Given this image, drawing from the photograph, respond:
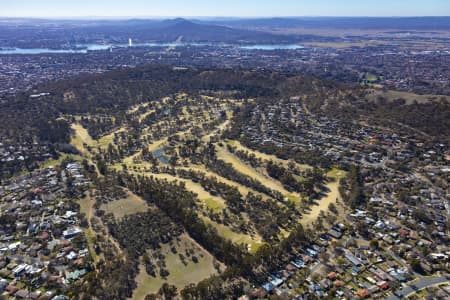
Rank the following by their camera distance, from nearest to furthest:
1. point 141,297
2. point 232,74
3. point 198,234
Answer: point 141,297 → point 198,234 → point 232,74

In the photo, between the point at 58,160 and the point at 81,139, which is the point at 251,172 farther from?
the point at 81,139

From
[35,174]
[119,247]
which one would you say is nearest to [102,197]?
[119,247]

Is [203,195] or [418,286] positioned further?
[203,195]

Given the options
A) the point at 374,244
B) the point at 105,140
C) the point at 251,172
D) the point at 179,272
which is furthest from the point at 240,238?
the point at 105,140

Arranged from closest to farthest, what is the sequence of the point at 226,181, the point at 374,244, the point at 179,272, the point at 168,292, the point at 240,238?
the point at 168,292
the point at 179,272
the point at 374,244
the point at 240,238
the point at 226,181

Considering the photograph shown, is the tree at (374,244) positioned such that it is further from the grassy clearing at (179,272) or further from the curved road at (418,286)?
the grassy clearing at (179,272)

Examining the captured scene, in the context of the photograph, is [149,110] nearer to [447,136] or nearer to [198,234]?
[198,234]

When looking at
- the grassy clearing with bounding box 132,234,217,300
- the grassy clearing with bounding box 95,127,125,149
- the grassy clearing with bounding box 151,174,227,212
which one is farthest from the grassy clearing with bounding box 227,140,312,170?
the grassy clearing with bounding box 132,234,217,300
